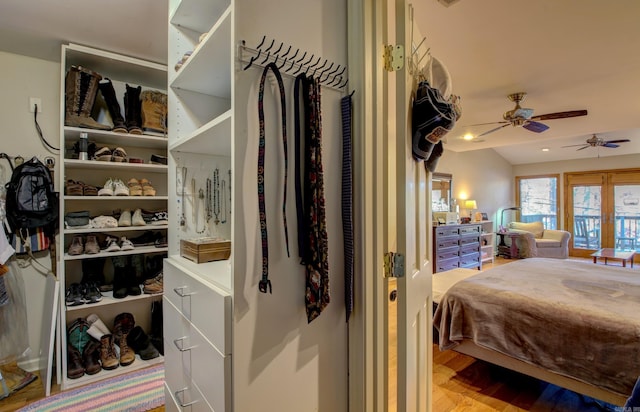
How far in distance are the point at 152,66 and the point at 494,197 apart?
25.8 ft

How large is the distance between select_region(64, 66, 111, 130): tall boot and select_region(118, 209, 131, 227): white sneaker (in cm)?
65

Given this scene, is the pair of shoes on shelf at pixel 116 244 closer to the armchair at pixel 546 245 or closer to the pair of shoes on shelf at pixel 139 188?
the pair of shoes on shelf at pixel 139 188

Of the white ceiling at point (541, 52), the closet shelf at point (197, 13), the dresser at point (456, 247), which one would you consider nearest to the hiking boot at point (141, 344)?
the closet shelf at point (197, 13)

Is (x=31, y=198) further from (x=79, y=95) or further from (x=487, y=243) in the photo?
(x=487, y=243)

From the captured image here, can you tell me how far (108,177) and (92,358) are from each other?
1.33m

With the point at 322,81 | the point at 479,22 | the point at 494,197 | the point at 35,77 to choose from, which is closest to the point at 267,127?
the point at 322,81

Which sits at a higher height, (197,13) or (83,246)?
(197,13)

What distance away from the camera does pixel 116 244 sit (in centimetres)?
229

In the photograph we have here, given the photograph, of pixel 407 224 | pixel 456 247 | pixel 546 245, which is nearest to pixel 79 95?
pixel 407 224

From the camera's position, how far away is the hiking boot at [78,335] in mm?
2158

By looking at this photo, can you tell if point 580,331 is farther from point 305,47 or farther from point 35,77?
point 35,77

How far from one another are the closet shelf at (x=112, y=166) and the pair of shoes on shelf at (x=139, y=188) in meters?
0.11

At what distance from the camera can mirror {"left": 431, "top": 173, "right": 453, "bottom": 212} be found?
5969 mm

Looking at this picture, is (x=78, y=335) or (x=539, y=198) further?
(x=539, y=198)
